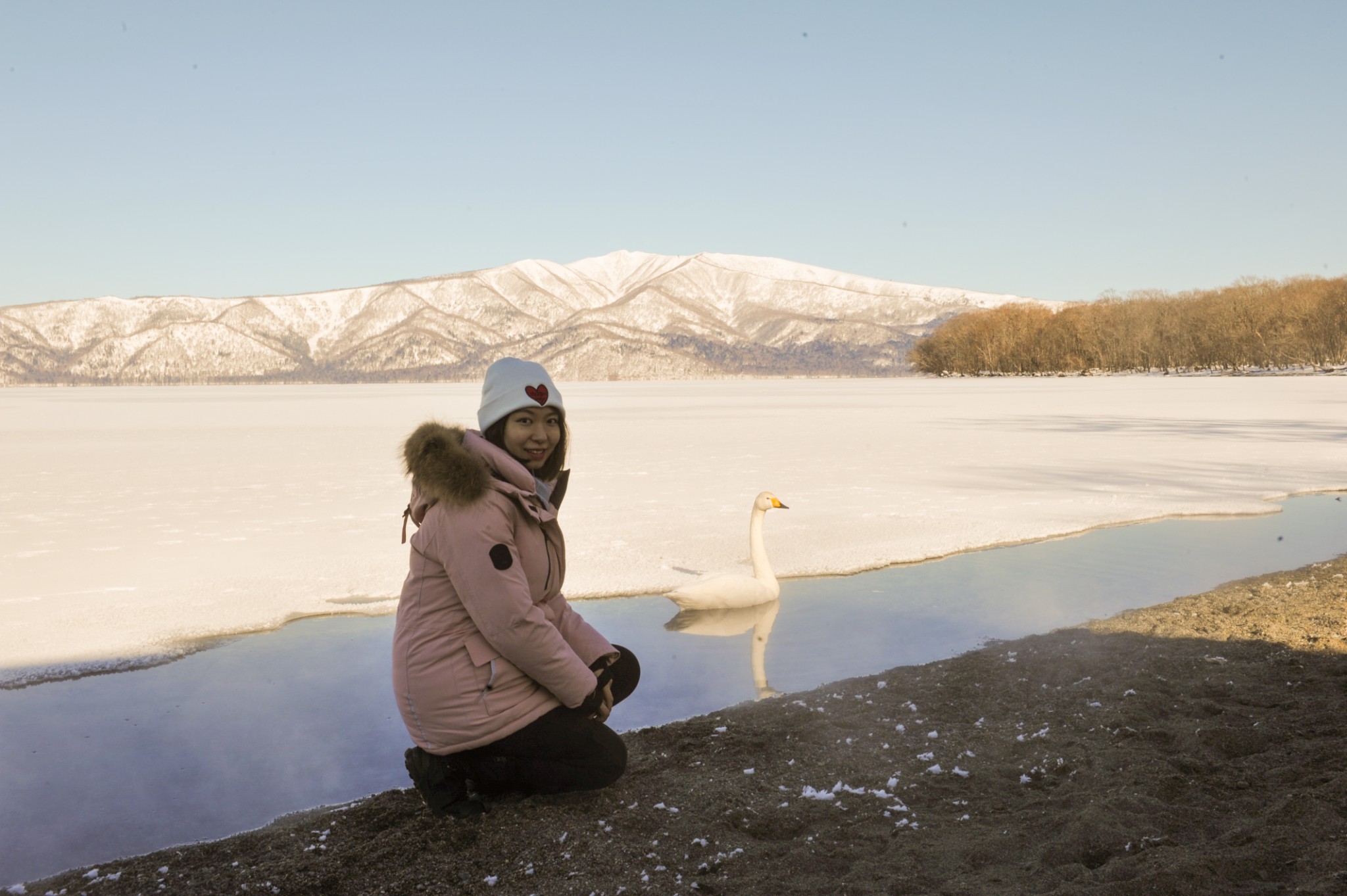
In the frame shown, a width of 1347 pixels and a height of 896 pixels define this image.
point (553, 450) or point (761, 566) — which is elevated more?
point (553, 450)

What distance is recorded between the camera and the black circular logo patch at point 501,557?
3.01 meters

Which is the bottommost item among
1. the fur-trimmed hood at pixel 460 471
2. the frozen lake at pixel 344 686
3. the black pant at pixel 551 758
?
the frozen lake at pixel 344 686

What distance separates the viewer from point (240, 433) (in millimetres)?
24703

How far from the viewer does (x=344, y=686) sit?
5.22 meters

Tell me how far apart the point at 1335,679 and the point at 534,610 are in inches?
144

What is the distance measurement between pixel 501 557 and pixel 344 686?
2702 mm

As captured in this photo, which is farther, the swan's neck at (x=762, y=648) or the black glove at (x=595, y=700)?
the swan's neck at (x=762, y=648)

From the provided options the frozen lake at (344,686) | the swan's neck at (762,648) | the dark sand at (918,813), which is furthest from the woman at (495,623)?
the swan's neck at (762,648)

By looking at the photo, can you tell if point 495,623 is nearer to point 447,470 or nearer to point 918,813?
point 447,470

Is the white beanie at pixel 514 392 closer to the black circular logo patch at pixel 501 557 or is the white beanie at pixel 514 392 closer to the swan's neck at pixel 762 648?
the black circular logo patch at pixel 501 557

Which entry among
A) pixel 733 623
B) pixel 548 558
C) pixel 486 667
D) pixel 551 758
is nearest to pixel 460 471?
pixel 548 558

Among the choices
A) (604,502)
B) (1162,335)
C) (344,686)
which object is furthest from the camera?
(1162,335)

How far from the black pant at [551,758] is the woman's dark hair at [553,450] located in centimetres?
83

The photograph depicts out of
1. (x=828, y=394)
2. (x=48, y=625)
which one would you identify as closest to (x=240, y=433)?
(x=48, y=625)
